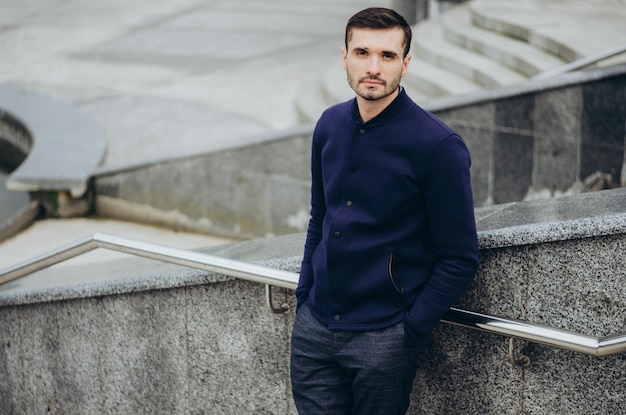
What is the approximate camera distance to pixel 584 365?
3.22 meters

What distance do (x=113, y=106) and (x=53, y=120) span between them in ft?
4.65

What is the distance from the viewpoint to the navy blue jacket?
8.81 ft

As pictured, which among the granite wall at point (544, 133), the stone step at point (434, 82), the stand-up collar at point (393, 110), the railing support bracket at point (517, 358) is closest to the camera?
the stand-up collar at point (393, 110)

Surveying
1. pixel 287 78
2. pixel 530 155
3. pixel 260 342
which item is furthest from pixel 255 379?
pixel 287 78

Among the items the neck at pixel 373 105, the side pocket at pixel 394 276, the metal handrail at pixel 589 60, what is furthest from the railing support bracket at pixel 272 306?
the metal handrail at pixel 589 60

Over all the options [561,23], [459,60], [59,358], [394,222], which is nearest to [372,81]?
[394,222]

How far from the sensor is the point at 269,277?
3.47 m

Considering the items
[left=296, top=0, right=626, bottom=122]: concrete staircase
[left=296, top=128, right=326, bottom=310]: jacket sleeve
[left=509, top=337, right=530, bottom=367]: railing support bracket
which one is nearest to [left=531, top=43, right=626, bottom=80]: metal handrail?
[left=296, top=0, right=626, bottom=122]: concrete staircase

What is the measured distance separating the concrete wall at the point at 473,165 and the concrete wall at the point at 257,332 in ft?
11.6

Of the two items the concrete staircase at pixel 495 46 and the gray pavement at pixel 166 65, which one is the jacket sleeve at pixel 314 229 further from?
the concrete staircase at pixel 495 46

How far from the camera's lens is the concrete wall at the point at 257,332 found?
3129 mm

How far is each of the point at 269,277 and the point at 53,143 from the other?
6902mm

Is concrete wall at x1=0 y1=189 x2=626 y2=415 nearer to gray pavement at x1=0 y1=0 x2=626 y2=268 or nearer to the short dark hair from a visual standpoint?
the short dark hair

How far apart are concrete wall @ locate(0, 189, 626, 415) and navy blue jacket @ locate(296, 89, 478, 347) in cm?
48
